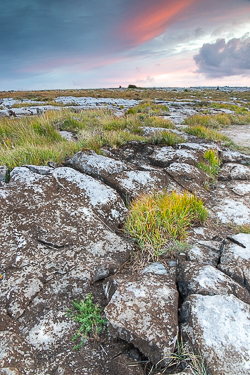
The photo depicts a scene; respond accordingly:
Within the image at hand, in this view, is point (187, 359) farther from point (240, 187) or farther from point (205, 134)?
point (205, 134)

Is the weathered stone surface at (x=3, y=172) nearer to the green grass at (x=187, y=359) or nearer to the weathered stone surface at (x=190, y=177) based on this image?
the weathered stone surface at (x=190, y=177)

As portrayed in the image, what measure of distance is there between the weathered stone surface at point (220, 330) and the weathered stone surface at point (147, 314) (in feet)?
0.44

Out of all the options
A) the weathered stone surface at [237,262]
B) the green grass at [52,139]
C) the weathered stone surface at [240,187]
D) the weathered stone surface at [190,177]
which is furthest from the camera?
the weathered stone surface at [240,187]

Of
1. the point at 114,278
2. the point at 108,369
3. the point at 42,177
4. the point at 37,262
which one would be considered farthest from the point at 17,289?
the point at 42,177

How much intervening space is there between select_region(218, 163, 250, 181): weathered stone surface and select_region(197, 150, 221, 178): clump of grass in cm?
13

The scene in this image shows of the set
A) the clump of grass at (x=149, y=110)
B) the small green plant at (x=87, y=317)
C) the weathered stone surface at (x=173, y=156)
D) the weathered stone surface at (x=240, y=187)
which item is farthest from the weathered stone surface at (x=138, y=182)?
the clump of grass at (x=149, y=110)

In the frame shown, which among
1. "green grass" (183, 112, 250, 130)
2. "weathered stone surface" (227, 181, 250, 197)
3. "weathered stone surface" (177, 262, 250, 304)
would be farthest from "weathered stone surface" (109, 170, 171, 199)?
"green grass" (183, 112, 250, 130)

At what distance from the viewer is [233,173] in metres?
5.04

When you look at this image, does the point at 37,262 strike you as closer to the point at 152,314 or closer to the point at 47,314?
the point at 47,314

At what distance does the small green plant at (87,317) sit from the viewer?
1705 mm

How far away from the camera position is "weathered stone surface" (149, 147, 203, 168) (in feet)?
16.1

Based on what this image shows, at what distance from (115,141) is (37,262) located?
3914 millimetres

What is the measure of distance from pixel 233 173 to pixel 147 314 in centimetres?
423

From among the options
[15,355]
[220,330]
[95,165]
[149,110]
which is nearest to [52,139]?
[95,165]
